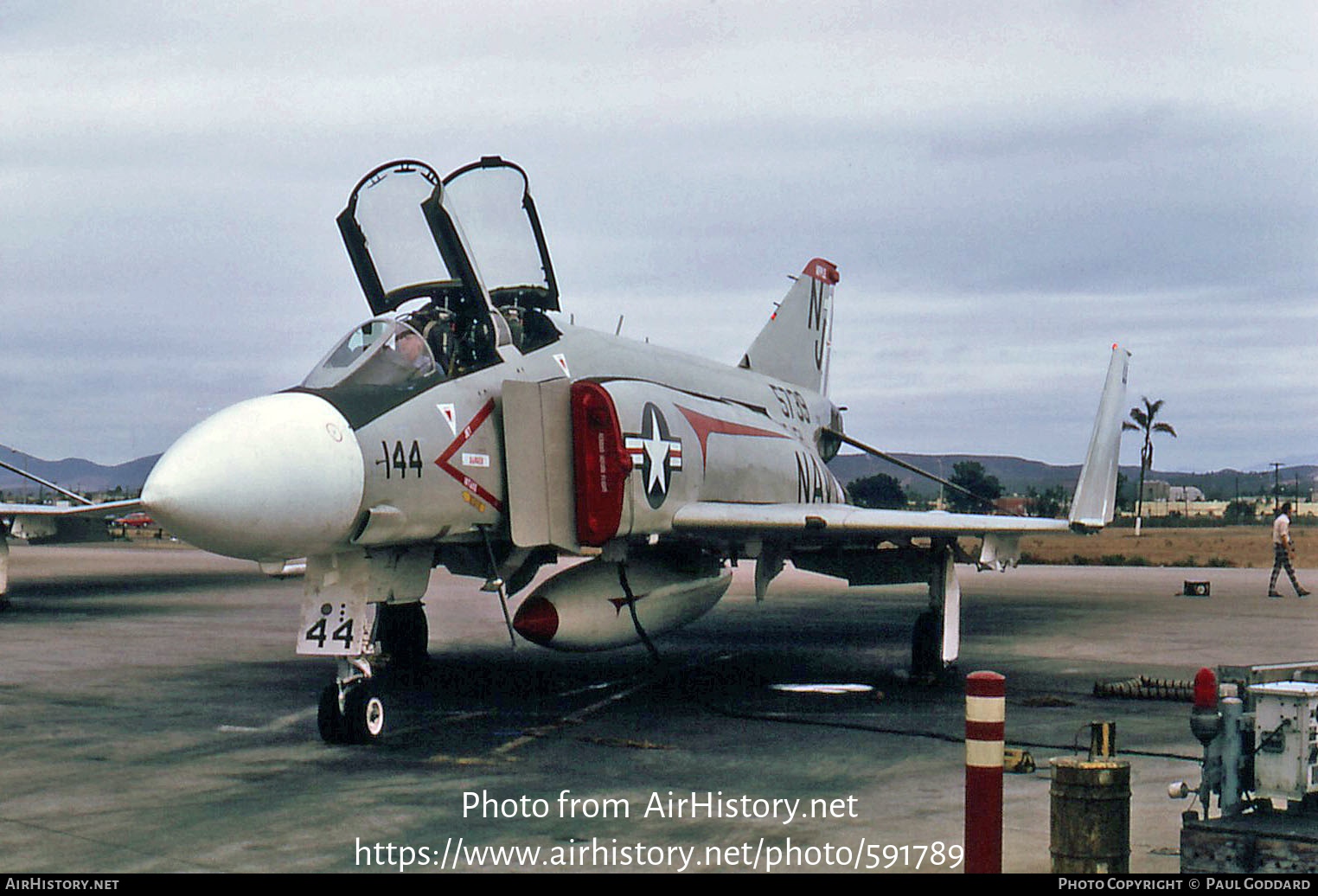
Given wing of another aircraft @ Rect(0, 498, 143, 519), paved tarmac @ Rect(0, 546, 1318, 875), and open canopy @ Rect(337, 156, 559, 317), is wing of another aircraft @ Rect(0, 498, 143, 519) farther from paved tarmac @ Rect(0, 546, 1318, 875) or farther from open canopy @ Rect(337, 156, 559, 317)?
open canopy @ Rect(337, 156, 559, 317)

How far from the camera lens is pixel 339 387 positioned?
8.41m

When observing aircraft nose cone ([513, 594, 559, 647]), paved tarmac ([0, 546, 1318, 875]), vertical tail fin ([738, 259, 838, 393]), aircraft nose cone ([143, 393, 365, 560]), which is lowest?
paved tarmac ([0, 546, 1318, 875])

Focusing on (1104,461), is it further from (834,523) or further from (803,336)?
(803,336)

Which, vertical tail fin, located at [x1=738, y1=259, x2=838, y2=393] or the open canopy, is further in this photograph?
vertical tail fin, located at [x1=738, y1=259, x2=838, y2=393]

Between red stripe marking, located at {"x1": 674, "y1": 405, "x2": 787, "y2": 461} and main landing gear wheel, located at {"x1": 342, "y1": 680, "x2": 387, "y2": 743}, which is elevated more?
red stripe marking, located at {"x1": 674, "y1": 405, "x2": 787, "y2": 461}

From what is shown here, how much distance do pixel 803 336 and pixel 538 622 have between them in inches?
337

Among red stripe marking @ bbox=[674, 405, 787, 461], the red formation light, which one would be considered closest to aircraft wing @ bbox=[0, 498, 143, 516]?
red stripe marking @ bbox=[674, 405, 787, 461]

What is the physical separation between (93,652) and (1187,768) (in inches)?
414

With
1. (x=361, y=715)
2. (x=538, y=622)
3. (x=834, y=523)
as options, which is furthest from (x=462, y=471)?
(x=834, y=523)

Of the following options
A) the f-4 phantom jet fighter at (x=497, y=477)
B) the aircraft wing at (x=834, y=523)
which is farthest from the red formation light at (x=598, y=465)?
the aircraft wing at (x=834, y=523)

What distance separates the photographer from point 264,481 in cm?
722

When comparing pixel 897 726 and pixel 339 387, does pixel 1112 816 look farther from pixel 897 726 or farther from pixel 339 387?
pixel 339 387

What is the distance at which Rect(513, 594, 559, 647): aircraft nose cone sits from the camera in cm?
978

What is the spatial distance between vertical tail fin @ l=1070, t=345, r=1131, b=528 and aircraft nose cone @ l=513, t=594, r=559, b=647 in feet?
15.4
